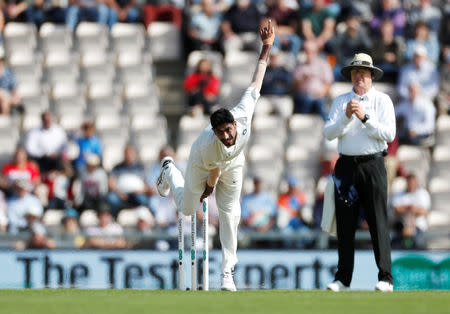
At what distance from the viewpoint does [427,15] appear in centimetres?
1783

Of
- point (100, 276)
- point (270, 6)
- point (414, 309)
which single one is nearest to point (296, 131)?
point (270, 6)

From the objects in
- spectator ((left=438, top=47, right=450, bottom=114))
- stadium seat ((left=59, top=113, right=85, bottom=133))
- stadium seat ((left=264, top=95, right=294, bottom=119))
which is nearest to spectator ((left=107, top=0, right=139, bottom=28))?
stadium seat ((left=59, top=113, right=85, bottom=133))

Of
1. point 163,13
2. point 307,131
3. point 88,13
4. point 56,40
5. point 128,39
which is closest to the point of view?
point 307,131

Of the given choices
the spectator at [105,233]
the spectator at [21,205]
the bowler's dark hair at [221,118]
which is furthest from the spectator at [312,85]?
the bowler's dark hair at [221,118]

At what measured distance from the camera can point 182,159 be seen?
16.2m

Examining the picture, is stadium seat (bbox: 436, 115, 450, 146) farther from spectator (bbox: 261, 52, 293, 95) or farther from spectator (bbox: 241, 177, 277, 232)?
spectator (bbox: 241, 177, 277, 232)

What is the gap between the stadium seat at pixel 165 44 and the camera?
18.5 metres

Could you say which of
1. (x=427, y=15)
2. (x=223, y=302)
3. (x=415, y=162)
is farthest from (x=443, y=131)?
(x=223, y=302)

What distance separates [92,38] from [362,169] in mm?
9774

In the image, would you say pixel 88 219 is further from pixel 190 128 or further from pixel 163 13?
pixel 163 13

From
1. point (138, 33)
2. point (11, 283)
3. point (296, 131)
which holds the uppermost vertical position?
point (138, 33)

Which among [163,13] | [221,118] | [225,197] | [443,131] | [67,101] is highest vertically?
[163,13]

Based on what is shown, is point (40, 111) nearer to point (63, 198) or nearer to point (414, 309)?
point (63, 198)

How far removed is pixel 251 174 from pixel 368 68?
258 inches
